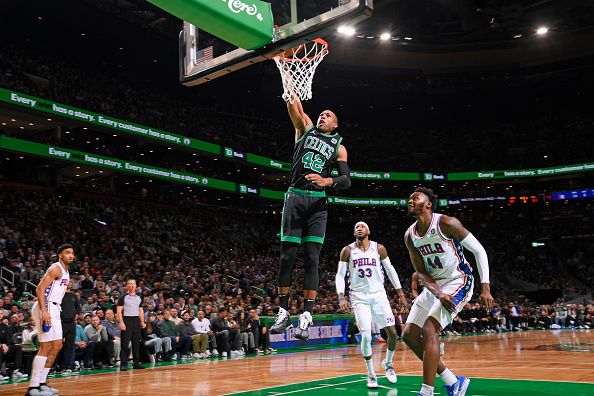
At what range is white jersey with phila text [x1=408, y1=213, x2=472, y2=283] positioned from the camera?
6.61m

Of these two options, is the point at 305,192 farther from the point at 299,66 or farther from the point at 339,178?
the point at 299,66

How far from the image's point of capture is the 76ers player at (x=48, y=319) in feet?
28.9

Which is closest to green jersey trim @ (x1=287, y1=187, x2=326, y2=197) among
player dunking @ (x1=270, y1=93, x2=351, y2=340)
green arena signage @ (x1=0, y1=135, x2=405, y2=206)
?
player dunking @ (x1=270, y1=93, x2=351, y2=340)

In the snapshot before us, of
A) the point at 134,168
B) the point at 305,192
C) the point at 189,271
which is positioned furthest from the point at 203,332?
the point at 134,168

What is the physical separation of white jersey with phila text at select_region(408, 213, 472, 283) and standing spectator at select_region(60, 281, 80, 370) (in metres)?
8.21

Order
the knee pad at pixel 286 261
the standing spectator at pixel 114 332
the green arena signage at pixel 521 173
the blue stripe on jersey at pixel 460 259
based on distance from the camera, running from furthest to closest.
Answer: the green arena signage at pixel 521 173 → the standing spectator at pixel 114 332 → the blue stripe on jersey at pixel 460 259 → the knee pad at pixel 286 261

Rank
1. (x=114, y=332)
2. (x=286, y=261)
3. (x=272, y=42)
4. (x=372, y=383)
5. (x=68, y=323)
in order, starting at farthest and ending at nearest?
(x=114, y=332), (x=68, y=323), (x=372, y=383), (x=272, y=42), (x=286, y=261)

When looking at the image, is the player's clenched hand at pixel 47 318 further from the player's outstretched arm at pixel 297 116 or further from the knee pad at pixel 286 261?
the player's outstretched arm at pixel 297 116

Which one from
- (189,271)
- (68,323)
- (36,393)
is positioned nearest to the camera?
(36,393)

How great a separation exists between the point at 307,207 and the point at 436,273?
1.89 meters

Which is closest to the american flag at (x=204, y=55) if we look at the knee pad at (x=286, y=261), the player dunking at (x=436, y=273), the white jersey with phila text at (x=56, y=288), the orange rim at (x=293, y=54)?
the orange rim at (x=293, y=54)

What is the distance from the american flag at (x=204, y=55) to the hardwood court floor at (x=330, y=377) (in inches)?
183

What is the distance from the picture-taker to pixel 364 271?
10031 mm

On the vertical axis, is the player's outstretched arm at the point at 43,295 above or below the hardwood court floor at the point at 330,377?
above
